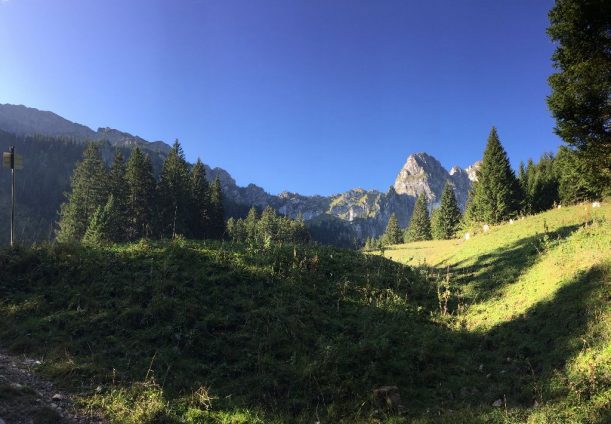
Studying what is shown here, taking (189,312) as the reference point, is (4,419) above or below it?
below

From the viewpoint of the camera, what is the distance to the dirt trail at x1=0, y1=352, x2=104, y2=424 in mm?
6641

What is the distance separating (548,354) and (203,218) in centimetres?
5202

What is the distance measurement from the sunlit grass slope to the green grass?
0.18 feet

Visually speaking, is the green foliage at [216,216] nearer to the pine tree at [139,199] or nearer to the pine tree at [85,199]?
the pine tree at [139,199]

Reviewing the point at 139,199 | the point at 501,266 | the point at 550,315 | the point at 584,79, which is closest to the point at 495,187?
the point at 501,266

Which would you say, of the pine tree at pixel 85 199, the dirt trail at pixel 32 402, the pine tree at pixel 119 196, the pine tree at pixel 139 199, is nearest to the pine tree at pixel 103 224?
the pine tree at pixel 119 196

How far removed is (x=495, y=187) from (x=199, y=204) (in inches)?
1721

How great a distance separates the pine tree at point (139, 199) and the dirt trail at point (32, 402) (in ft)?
143

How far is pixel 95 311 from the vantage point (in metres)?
11.8

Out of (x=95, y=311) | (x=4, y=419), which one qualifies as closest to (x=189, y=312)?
(x=95, y=311)

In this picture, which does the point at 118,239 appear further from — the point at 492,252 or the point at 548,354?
the point at 548,354

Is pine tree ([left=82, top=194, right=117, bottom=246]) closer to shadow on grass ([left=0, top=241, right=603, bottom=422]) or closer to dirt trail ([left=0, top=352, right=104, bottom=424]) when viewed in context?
shadow on grass ([left=0, top=241, right=603, bottom=422])

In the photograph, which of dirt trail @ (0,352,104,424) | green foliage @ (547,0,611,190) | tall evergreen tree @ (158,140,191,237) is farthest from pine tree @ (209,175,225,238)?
green foliage @ (547,0,611,190)

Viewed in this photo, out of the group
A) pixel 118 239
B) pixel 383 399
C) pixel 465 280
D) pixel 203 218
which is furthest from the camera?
pixel 203 218
